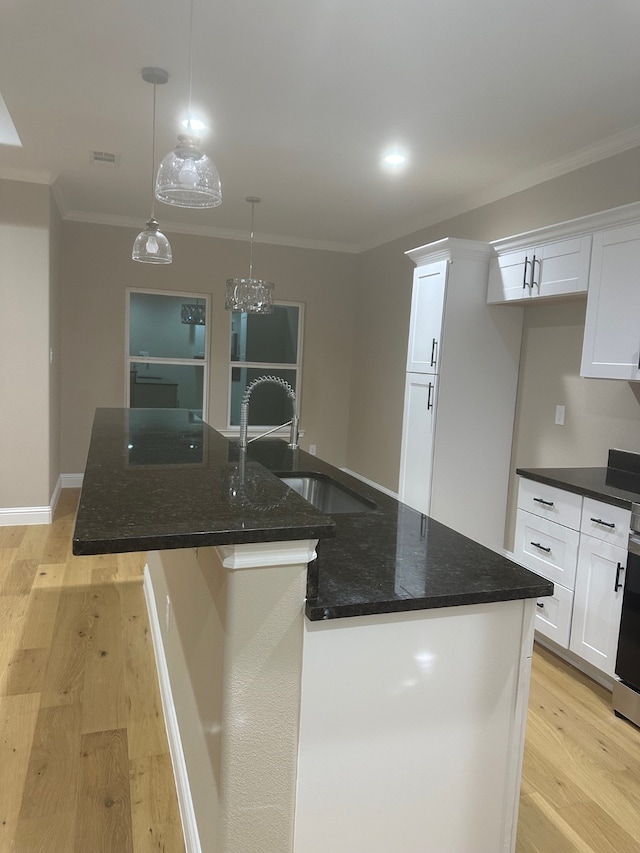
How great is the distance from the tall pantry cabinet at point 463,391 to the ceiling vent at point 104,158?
214cm

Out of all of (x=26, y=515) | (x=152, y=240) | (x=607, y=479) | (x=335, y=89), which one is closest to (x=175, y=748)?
(x=152, y=240)

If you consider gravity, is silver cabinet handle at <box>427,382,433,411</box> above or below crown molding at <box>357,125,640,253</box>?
below

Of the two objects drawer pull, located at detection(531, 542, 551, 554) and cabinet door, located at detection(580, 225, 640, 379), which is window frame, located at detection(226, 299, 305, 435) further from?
cabinet door, located at detection(580, 225, 640, 379)

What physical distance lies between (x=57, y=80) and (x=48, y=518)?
128 inches

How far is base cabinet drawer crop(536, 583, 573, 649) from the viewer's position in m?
2.96

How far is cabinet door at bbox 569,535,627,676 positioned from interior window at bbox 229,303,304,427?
4357 millimetres

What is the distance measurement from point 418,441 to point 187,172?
105 inches

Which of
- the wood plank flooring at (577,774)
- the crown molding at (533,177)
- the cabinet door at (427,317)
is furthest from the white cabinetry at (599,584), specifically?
the crown molding at (533,177)

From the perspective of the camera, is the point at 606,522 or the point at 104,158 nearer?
the point at 606,522

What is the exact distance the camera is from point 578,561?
2902 millimetres

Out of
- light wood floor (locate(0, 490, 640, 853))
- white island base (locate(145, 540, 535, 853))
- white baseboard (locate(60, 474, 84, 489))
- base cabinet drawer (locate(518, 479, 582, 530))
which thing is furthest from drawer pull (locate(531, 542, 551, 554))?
white baseboard (locate(60, 474, 84, 489))

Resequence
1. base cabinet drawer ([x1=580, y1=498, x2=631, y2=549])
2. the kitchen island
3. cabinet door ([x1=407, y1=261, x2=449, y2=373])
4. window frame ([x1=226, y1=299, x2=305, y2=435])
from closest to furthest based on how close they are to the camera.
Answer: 1. the kitchen island
2. base cabinet drawer ([x1=580, y1=498, x2=631, y2=549])
3. cabinet door ([x1=407, y1=261, x2=449, y2=373])
4. window frame ([x1=226, y1=299, x2=305, y2=435])

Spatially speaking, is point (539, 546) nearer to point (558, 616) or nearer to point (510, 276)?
point (558, 616)

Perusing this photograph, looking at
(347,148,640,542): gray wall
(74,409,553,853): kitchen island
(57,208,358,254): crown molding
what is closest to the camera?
(74,409,553,853): kitchen island
